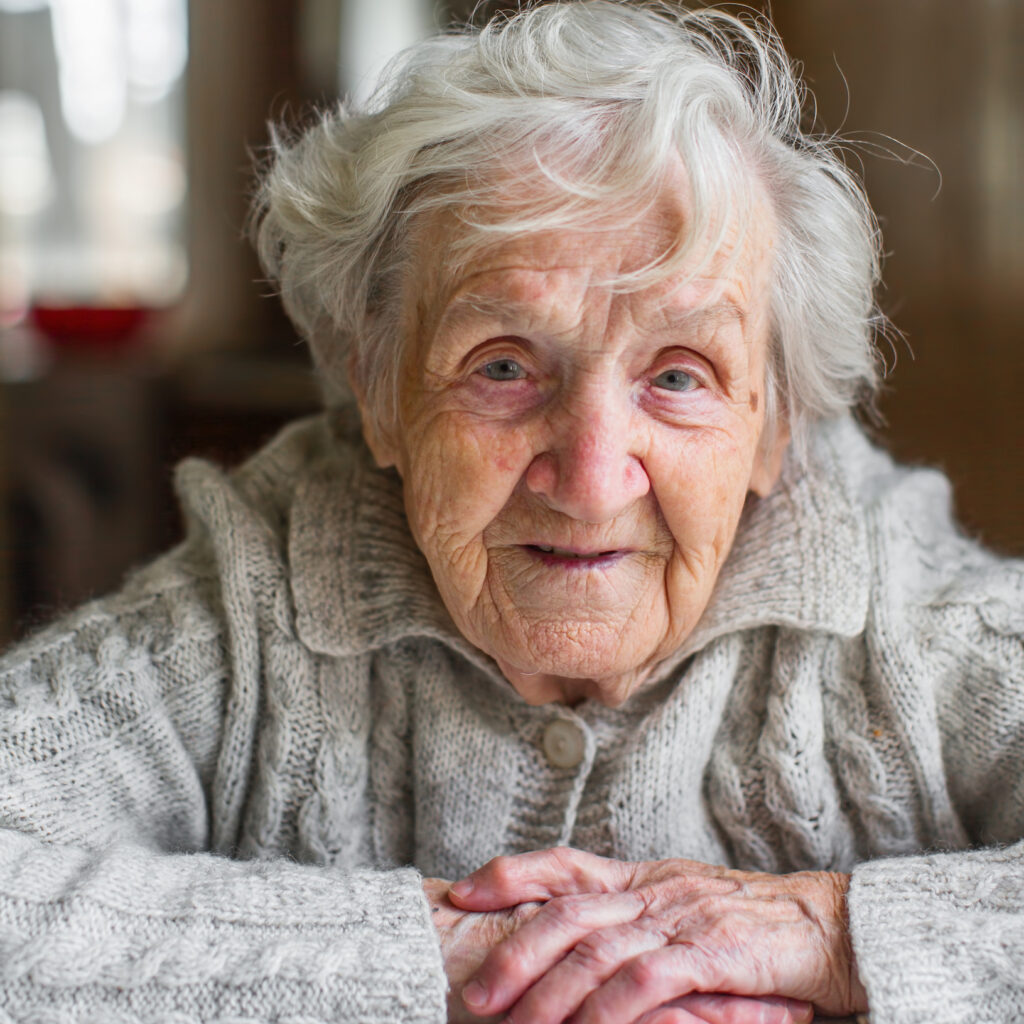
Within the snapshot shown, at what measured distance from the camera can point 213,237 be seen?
450cm

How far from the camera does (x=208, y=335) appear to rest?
4.56 metres

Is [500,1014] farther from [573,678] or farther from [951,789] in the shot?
[951,789]

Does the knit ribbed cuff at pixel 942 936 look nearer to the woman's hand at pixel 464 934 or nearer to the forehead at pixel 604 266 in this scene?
the woman's hand at pixel 464 934

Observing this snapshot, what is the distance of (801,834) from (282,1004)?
62cm

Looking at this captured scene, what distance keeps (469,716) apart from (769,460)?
49 cm

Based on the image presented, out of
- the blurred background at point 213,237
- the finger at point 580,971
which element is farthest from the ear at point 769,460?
the finger at point 580,971

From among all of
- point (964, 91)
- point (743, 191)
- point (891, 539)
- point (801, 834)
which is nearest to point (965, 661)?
point (891, 539)

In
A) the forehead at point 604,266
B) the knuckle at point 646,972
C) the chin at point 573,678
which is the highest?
the forehead at point 604,266

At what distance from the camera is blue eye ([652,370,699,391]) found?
122 cm

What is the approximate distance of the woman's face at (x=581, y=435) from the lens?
1146 millimetres

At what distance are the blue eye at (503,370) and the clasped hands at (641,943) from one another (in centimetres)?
51

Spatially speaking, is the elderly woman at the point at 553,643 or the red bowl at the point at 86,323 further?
the red bowl at the point at 86,323

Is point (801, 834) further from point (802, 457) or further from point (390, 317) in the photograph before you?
point (390, 317)

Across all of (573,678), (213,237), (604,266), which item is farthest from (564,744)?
(213,237)
